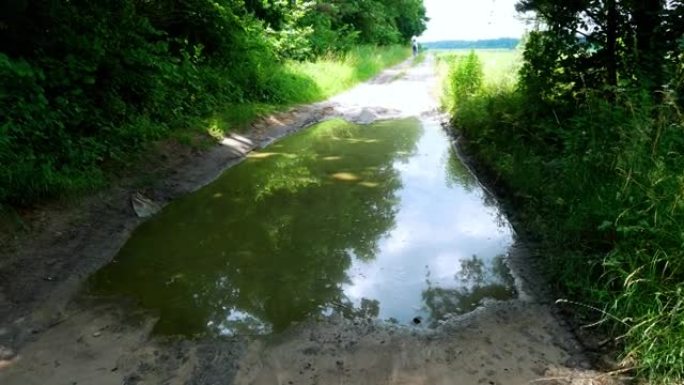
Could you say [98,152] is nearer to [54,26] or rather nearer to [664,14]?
[54,26]

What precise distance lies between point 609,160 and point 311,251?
303 centimetres

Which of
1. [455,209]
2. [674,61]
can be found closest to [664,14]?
[674,61]

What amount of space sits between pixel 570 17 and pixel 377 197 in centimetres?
355

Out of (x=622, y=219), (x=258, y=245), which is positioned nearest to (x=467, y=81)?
(x=258, y=245)

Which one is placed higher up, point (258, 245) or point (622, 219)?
point (622, 219)

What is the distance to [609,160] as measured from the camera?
4.77 metres

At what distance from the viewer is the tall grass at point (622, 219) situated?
334 centimetres

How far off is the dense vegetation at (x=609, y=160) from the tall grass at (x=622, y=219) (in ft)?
0.04

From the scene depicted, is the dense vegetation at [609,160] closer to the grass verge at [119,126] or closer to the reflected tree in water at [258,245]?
the reflected tree in water at [258,245]

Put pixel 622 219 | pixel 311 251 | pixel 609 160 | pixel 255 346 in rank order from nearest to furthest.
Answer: pixel 255 346, pixel 622 219, pixel 609 160, pixel 311 251

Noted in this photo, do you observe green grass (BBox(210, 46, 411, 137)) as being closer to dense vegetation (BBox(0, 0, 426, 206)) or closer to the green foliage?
dense vegetation (BBox(0, 0, 426, 206))

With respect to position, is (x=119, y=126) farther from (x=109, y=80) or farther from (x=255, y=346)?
(x=255, y=346)

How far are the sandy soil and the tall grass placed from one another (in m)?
0.35

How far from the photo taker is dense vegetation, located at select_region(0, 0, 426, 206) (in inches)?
236
